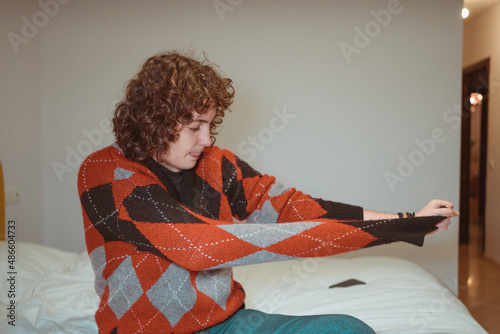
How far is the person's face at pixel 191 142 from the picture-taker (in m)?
1.15

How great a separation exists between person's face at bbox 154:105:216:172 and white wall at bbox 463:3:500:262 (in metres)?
3.42

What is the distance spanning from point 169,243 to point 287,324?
374 mm

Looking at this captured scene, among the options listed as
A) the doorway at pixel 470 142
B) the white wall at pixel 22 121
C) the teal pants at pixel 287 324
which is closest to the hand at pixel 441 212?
the teal pants at pixel 287 324

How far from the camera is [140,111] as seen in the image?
1.14 metres

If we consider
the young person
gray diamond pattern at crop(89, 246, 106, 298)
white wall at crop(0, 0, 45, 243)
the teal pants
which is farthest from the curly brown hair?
white wall at crop(0, 0, 45, 243)

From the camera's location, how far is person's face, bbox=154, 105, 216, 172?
115 centimetres

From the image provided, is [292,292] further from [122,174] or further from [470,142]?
[470,142]

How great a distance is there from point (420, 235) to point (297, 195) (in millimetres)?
403

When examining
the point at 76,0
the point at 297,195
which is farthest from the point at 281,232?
the point at 76,0

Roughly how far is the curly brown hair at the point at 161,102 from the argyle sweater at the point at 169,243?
0.20 ft

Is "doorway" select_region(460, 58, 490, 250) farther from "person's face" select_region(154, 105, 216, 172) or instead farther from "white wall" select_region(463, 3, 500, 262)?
"person's face" select_region(154, 105, 216, 172)

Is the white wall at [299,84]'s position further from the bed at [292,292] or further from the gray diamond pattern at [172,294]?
the gray diamond pattern at [172,294]

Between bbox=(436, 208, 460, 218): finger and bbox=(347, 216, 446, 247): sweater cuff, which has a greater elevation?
bbox=(436, 208, 460, 218): finger

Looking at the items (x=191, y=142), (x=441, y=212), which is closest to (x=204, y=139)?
(x=191, y=142)
